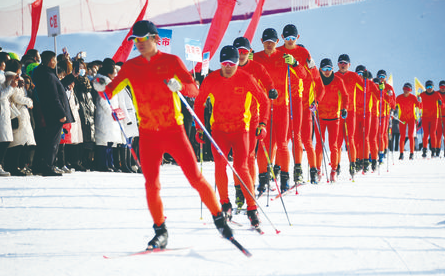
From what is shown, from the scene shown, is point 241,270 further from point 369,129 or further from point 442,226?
point 369,129

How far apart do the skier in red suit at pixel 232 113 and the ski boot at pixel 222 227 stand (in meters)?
1.07

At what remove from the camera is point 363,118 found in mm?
12852

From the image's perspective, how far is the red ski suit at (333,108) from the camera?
1054 centimetres

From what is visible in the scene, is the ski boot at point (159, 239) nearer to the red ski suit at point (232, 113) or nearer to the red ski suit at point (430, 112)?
the red ski suit at point (232, 113)

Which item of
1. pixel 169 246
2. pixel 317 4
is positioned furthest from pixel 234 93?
pixel 317 4

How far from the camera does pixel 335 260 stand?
4.12 meters

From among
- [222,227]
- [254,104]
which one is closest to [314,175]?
[254,104]

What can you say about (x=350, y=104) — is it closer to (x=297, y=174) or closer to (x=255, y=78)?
(x=297, y=174)

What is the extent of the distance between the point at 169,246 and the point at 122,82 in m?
1.52

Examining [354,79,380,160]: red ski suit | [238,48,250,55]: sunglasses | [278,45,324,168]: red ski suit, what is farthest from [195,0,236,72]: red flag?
[238,48,250,55]: sunglasses

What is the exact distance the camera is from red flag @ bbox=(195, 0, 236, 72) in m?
17.4

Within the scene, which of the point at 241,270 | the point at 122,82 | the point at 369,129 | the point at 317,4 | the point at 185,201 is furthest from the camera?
the point at 317,4

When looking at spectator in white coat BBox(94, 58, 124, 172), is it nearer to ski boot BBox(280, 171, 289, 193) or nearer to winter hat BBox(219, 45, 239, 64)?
ski boot BBox(280, 171, 289, 193)

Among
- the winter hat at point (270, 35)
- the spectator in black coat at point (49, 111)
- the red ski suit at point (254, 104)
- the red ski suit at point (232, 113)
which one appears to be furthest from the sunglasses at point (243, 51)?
the spectator in black coat at point (49, 111)
